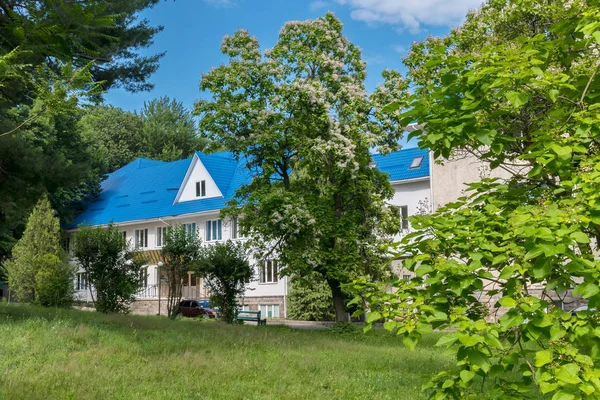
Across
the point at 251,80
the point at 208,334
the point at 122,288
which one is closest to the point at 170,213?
the point at 122,288

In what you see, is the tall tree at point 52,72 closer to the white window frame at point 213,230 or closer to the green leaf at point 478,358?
the green leaf at point 478,358

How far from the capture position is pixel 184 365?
36.3ft

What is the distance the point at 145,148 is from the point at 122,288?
1626 inches

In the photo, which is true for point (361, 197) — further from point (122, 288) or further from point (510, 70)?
point (510, 70)

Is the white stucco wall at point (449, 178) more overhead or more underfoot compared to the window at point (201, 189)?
more underfoot

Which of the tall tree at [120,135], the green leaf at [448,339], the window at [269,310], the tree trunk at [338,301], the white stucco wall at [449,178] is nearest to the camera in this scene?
the green leaf at [448,339]

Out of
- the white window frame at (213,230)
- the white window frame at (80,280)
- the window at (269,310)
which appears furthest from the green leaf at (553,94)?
the white window frame at (213,230)

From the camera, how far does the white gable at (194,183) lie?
43.1m

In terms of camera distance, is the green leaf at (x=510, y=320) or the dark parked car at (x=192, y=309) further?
the dark parked car at (x=192, y=309)

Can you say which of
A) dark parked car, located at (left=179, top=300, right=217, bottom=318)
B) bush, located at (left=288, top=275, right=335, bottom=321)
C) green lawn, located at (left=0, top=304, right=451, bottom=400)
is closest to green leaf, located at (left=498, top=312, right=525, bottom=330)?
green lawn, located at (left=0, top=304, right=451, bottom=400)

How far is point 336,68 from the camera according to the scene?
22.5 metres

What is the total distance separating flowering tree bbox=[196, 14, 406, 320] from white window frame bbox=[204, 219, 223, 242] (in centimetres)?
1880

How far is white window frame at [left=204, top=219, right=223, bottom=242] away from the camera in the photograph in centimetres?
4197

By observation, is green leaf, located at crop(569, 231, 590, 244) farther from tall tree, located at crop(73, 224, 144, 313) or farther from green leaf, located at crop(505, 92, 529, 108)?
tall tree, located at crop(73, 224, 144, 313)
